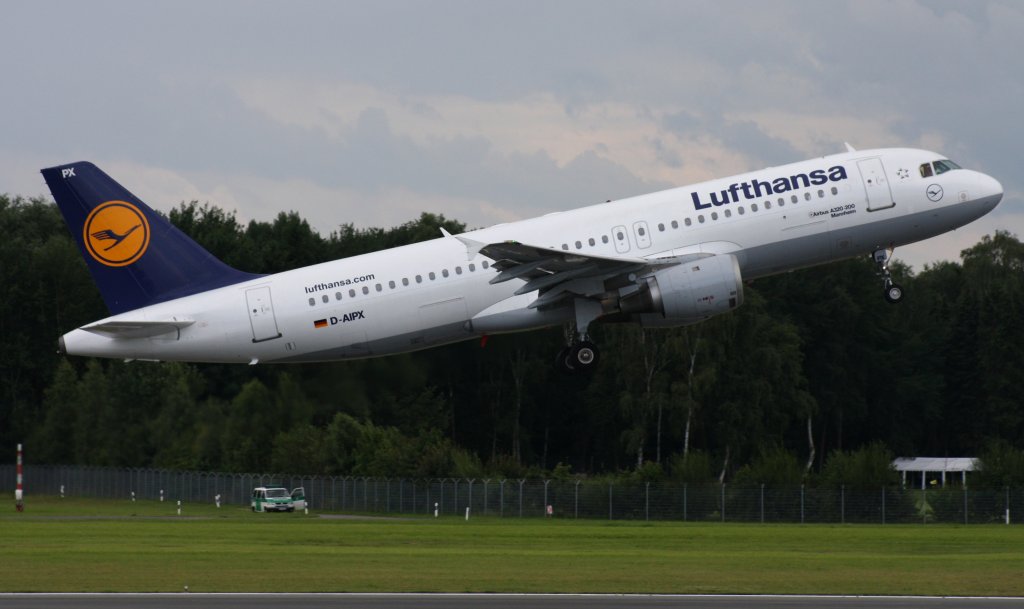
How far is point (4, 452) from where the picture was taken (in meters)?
80.9

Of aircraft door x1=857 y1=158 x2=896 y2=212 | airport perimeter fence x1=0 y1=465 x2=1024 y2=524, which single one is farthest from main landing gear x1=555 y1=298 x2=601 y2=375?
airport perimeter fence x1=0 y1=465 x2=1024 y2=524

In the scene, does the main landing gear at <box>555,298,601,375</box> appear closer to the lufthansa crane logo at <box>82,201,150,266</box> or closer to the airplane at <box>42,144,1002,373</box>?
the airplane at <box>42,144,1002,373</box>

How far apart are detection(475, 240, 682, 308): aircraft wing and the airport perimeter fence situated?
83.6 ft

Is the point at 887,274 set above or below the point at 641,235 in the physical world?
below

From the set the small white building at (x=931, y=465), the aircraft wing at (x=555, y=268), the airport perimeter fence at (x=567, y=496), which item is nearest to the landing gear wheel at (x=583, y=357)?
the aircraft wing at (x=555, y=268)

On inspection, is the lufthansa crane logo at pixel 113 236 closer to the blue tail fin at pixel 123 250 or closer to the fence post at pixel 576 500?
the blue tail fin at pixel 123 250

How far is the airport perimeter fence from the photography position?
63.2 meters

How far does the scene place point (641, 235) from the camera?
41.6 metres

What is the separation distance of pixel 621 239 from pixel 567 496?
90.7 ft

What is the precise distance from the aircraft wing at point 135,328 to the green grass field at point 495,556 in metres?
6.13

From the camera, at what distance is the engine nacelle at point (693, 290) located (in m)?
40.3

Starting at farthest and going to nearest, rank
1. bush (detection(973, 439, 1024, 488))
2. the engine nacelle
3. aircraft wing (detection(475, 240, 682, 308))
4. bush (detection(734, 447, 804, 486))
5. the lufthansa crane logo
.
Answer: bush (detection(734, 447, 804, 486)) → bush (detection(973, 439, 1024, 488)) → the lufthansa crane logo → the engine nacelle → aircraft wing (detection(475, 240, 682, 308))

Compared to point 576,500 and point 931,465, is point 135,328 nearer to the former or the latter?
point 576,500

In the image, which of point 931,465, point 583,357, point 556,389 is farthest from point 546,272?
point 931,465
